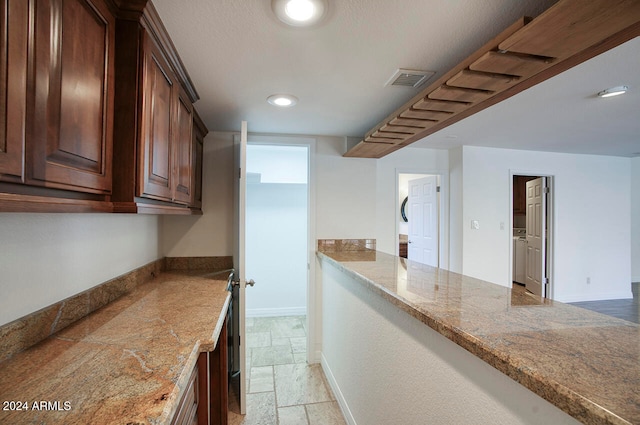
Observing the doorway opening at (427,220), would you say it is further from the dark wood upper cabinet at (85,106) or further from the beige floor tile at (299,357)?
the dark wood upper cabinet at (85,106)

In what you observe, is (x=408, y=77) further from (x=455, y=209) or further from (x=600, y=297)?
(x=600, y=297)

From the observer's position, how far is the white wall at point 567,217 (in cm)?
372

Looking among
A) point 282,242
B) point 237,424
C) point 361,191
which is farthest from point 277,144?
point 237,424

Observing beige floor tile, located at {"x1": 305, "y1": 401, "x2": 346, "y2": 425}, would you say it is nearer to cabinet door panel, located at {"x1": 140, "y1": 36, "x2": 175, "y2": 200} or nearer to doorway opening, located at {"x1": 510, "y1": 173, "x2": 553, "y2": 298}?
cabinet door panel, located at {"x1": 140, "y1": 36, "x2": 175, "y2": 200}

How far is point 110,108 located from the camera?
3.35ft

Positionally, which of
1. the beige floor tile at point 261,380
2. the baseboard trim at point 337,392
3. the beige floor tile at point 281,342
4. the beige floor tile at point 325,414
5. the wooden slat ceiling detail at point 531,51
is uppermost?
the wooden slat ceiling detail at point 531,51

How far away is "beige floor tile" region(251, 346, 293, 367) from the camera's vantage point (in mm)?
2799

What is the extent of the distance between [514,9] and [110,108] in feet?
5.05

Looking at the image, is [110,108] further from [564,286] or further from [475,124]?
[564,286]

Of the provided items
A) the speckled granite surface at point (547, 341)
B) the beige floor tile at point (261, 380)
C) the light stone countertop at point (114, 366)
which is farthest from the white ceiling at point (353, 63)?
the beige floor tile at point (261, 380)

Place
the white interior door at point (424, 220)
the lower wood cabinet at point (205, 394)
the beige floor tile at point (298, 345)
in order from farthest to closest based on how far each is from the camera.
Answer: the white interior door at point (424, 220)
the beige floor tile at point (298, 345)
the lower wood cabinet at point (205, 394)

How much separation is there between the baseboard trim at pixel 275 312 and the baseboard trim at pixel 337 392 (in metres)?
1.33

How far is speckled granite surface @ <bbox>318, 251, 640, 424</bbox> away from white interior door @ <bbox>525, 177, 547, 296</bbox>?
3849 millimetres

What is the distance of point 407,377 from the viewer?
123cm
